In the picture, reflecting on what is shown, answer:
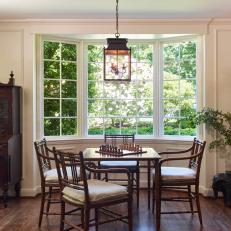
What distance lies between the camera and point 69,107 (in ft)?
17.9

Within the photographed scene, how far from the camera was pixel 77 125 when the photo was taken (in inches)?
216

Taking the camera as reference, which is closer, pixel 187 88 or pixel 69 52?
pixel 187 88

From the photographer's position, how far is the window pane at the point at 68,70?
5.41 meters

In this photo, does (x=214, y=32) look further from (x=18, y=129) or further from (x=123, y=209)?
(x=18, y=129)

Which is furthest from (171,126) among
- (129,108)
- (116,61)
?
(116,61)

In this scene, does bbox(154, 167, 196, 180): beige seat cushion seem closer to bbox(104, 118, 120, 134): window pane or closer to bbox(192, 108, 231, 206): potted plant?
bbox(192, 108, 231, 206): potted plant

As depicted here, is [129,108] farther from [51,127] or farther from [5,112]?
Result: [5,112]

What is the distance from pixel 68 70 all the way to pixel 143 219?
106 inches

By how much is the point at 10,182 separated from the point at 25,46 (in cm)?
195

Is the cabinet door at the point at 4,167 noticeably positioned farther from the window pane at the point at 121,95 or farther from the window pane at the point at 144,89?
the window pane at the point at 144,89

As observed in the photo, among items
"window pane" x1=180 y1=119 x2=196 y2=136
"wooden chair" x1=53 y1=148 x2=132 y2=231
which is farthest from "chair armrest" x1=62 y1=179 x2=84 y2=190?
"window pane" x1=180 y1=119 x2=196 y2=136

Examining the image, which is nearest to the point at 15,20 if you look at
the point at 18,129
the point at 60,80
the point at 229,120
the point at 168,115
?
the point at 60,80

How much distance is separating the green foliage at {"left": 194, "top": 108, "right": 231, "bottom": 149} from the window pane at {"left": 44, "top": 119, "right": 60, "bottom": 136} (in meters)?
2.12

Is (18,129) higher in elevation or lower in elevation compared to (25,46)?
lower
